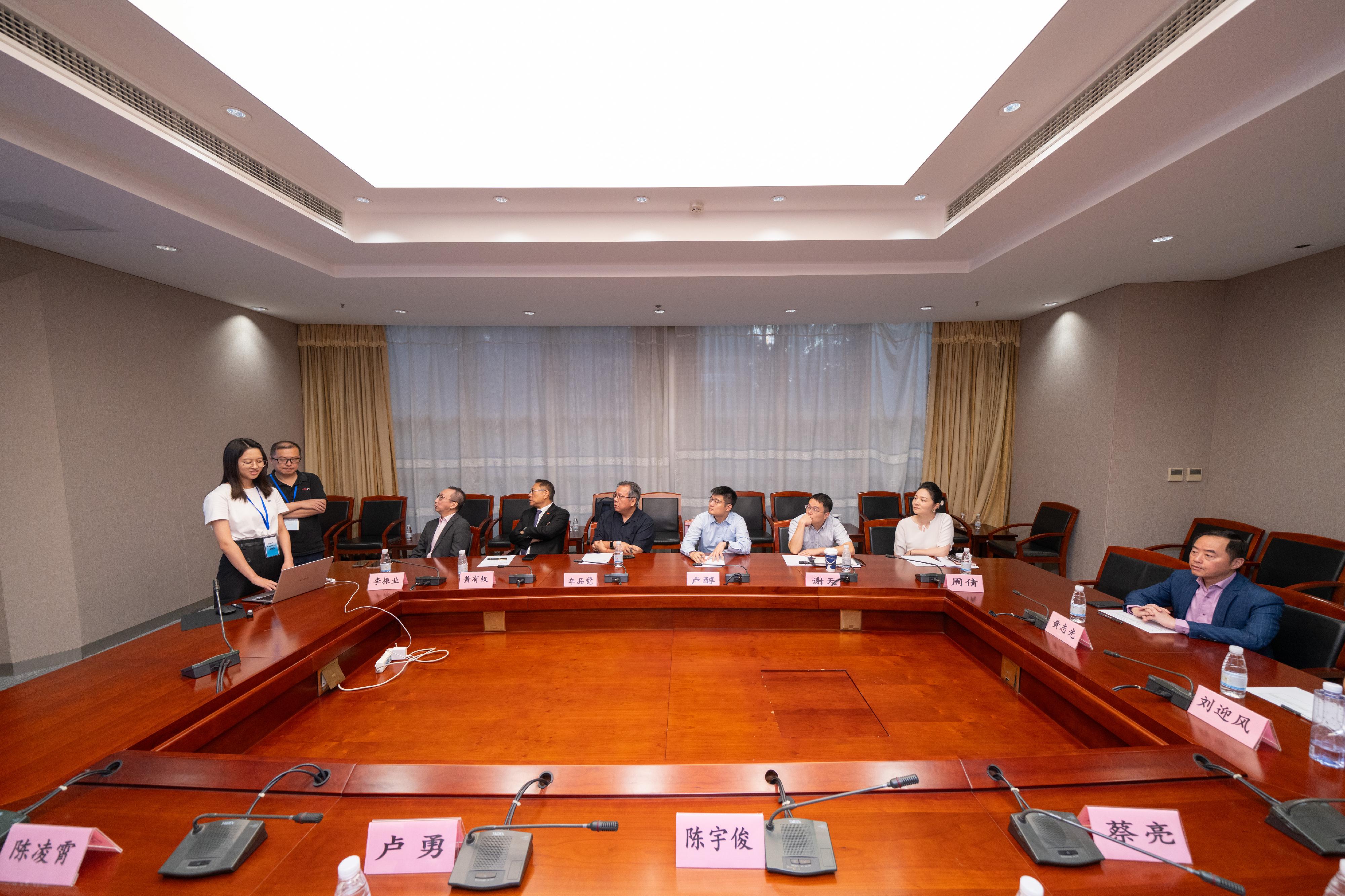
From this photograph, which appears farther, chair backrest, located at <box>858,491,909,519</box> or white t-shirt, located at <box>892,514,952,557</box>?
chair backrest, located at <box>858,491,909,519</box>

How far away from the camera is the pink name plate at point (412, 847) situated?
967mm

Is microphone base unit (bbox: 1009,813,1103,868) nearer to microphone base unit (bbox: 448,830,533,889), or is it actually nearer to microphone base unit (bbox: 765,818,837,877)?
microphone base unit (bbox: 765,818,837,877)

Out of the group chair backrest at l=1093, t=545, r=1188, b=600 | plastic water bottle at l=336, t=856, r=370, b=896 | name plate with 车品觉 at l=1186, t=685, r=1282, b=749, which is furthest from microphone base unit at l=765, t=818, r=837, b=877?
chair backrest at l=1093, t=545, r=1188, b=600

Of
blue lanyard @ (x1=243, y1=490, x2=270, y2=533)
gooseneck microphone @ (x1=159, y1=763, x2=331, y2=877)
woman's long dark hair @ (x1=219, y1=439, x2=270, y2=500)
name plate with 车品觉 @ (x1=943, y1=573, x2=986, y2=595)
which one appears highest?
woman's long dark hair @ (x1=219, y1=439, x2=270, y2=500)

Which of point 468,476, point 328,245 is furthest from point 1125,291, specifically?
point 468,476

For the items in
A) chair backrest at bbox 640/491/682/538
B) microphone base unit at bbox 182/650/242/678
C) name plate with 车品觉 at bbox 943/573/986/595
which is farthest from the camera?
chair backrest at bbox 640/491/682/538

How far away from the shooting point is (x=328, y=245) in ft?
11.1

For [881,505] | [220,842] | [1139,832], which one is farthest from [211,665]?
[881,505]

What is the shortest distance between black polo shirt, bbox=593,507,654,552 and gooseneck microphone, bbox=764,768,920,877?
2.63m

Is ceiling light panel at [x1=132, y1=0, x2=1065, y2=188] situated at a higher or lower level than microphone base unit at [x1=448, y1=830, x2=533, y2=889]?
higher

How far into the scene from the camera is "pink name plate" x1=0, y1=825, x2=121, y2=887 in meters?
0.93

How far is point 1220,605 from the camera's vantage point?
2.09m

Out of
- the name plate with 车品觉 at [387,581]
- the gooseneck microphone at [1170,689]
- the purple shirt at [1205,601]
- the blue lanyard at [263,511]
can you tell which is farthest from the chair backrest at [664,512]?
the gooseneck microphone at [1170,689]

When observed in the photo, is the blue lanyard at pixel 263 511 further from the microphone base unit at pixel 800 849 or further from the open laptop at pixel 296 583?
the microphone base unit at pixel 800 849
